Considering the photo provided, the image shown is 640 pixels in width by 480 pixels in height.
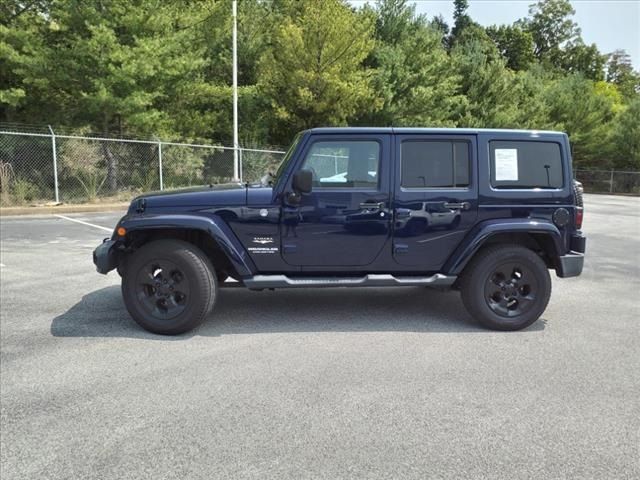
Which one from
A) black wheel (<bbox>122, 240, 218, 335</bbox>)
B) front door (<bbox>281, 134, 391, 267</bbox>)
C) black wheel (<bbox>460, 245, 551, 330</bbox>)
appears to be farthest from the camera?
black wheel (<bbox>460, 245, 551, 330</bbox>)

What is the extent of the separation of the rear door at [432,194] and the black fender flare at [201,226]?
147 cm

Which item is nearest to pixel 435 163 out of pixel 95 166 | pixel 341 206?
pixel 341 206

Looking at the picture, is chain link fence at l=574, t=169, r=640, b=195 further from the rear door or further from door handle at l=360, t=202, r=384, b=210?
door handle at l=360, t=202, r=384, b=210

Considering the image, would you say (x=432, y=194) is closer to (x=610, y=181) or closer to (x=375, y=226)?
(x=375, y=226)

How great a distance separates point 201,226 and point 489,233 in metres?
2.61

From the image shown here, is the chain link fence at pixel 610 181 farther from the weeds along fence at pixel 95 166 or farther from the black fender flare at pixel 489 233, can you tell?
the black fender flare at pixel 489 233

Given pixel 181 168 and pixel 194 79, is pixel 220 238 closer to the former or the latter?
pixel 181 168

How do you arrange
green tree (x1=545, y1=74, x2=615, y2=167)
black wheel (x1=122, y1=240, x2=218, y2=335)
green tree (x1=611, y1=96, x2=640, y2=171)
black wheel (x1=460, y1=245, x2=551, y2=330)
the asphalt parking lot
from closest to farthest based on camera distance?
1. the asphalt parking lot
2. black wheel (x1=122, y1=240, x2=218, y2=335)
3. black wheel (x1=460, y1=245, x2=551, y2=330)
4. green tree (x1=611, y1=96, x2=640, y2=171)
5. green tree (x1=545, y1=74, x2=615, y2=167)

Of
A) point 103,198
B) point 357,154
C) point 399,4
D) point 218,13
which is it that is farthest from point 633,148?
point 357,154

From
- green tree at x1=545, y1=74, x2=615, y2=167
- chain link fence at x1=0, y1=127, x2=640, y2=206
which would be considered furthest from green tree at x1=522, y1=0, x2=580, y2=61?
chain link fence at x1=0, y1=127, x2=640, y2=206

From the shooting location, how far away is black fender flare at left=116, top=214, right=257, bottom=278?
4500mm

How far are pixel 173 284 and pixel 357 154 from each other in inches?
81.8

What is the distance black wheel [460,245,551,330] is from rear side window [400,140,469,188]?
0.77 metres

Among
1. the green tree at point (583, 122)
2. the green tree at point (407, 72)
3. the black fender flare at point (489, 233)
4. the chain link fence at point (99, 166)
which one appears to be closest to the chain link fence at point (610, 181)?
the green tree at point (583, 122)
